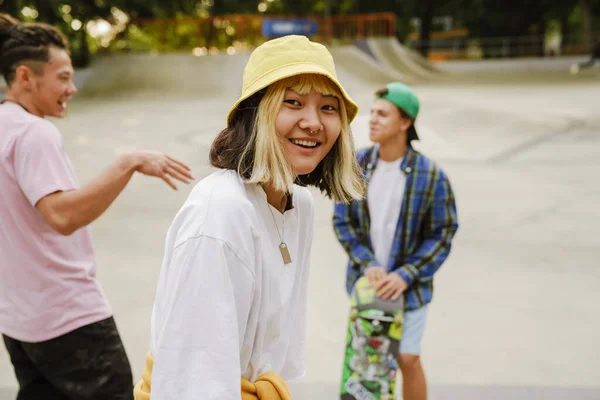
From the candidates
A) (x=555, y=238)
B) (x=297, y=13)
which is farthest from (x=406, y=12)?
(x=555, y=238)

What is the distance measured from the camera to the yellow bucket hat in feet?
4.77

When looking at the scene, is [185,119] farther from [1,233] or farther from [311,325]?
[1,233]

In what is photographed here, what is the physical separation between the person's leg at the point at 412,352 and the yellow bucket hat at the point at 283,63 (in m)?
1.74

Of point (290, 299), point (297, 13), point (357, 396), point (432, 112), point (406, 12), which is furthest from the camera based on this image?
point (297, 13)

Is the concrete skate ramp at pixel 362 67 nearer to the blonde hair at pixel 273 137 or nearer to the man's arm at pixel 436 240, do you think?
the man's arm at pixel 436 240

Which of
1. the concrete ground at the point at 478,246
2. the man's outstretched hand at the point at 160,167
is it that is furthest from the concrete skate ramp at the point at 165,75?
the man's outstretched hand at the point at 160,167

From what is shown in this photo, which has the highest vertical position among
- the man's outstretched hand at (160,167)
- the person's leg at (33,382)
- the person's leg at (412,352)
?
the man's outstretched hand at (160,167)

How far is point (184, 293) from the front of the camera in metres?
1.31

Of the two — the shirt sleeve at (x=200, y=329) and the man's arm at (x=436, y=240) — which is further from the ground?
the shirt sleeve at (x=200, y=329)

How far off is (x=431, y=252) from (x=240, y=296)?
70.5 inches

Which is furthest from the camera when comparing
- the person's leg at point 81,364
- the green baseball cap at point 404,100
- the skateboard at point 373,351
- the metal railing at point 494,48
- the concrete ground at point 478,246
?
the metal railing at point 494,48

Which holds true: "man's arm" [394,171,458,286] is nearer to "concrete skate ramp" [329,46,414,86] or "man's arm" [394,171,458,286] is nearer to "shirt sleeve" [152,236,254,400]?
"shirt sleeve" [152,236,254,400]

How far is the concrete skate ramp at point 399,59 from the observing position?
2420 cm

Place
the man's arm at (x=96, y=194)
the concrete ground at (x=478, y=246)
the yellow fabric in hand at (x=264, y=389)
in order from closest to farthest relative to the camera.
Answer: the yellow fabric in hand at (x=264, y=389) < the man's arm at (x=96, y=194) < the concrete ground at (x=478, y=246)
